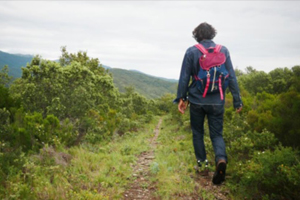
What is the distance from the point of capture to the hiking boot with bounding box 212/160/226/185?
3.83 m

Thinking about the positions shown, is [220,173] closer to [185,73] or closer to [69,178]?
[185,73]

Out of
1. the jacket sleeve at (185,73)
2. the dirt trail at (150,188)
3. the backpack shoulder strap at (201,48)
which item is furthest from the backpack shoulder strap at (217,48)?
the dirt trail at (150,188)

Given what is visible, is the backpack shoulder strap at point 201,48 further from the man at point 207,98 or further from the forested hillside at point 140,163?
the forested hillside at point 140,163

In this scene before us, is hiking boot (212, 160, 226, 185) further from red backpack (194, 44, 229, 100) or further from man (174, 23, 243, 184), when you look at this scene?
red backpack (194, 44, 229, 100)

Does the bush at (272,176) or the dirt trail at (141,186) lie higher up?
the bush at (272,176)

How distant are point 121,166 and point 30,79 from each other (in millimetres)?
5806

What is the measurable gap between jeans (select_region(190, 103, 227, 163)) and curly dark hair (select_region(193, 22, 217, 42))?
128 centimetres

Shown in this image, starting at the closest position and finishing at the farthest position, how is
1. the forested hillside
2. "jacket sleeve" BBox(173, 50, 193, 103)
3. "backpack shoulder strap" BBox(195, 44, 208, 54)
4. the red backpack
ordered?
the forested hillside, the red backpack, "backpack shoulder strap" BBox(195, 44, 208, 54), "jacket sleeve" BBox(173, 50, 193, 103)

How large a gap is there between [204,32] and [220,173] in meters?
2.54

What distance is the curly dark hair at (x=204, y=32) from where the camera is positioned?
416cm

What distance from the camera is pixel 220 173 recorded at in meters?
3.96

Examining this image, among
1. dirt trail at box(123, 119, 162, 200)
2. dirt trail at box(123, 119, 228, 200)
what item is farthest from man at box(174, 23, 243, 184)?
dirt trail at box(123, 119, 162, 200)

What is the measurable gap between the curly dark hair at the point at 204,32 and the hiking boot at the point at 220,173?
223cm

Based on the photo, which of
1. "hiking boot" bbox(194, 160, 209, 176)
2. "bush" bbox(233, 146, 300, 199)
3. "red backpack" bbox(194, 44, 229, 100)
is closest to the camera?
"bush" bbox(233, 146, 300, 199)
